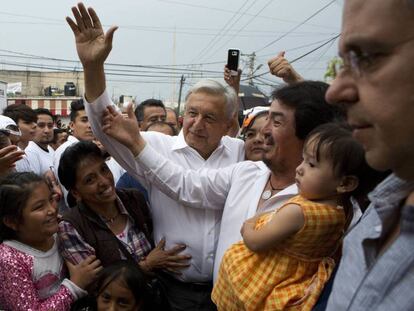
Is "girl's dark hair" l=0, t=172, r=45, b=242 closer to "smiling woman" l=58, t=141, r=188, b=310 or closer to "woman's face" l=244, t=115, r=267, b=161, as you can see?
"smiling woman" l=58, t=141, r=188, b=310

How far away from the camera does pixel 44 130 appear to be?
20.9 feet

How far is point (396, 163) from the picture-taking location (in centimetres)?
93

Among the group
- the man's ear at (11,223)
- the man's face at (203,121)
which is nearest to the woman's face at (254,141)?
the man's face at (203,121)

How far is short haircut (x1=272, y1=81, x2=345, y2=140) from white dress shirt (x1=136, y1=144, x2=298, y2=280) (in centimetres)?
30

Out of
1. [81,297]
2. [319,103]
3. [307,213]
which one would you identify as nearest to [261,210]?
[307,213]

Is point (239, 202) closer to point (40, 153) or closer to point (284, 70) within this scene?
point (284, 70)

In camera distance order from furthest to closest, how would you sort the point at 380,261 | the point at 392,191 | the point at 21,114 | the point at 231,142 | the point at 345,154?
the point at 21,114
the point at 231,142
the point at 345,154
the point at 392,191
the point at 380,261

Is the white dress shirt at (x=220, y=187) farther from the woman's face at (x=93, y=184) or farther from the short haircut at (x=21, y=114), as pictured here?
the short haircut at (x=21, y=114)

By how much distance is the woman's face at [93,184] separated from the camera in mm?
2432

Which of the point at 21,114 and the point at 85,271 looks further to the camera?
the point at 21,114

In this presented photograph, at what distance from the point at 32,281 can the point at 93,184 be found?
605mm

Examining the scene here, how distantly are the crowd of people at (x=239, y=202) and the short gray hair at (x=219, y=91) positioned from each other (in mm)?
12

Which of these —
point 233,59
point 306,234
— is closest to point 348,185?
point 306,234

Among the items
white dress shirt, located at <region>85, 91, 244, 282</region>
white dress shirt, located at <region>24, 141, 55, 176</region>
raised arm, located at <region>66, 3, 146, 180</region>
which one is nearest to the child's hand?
white dress shirt, located at <region>85, 91, 244, 282</region>
